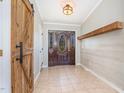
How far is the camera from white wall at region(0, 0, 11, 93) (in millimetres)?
1366

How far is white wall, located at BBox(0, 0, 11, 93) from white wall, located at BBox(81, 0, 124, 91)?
8.25 feet

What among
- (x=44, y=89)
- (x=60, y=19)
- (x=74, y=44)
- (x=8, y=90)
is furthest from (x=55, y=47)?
(x=8, y=90)

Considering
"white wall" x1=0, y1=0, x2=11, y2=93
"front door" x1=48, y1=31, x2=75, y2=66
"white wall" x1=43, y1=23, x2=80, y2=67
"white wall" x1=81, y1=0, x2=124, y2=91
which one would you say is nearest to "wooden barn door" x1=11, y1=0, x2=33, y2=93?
"white wall" x1=0, y1=0, x2=11, y2=93

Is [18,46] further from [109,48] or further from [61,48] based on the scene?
[61,48]

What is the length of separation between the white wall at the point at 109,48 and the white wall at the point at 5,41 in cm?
251

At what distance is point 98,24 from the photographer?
4449mm

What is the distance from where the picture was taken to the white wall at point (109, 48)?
9.72 ft

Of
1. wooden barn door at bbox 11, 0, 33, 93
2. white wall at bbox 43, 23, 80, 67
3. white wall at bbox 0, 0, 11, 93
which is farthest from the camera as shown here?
white wall at bbox 43, 23, 80, 67

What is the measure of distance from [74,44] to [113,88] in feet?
13.2

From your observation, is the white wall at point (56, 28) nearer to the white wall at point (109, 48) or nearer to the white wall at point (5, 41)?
the white wall at point (109, 48)

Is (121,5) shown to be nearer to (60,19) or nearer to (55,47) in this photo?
(60,19)

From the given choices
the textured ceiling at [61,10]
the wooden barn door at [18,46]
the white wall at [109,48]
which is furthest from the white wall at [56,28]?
the wooden barn door at [18,46]

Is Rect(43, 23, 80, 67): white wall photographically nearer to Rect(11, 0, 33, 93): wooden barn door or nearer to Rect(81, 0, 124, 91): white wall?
Rect(81, 0, 124, 91): white wall

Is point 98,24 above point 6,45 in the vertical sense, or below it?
above
